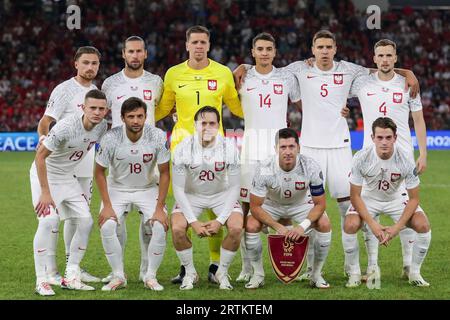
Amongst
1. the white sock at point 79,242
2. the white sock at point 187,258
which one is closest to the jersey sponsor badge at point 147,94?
the white sock at point 79,242

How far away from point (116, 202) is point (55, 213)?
0.53 m

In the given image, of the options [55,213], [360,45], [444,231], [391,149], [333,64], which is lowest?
[444,231]

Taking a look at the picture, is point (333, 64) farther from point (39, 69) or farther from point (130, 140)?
point (39, 69)

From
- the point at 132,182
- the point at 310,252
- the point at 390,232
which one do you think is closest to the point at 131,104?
the point at 132,182

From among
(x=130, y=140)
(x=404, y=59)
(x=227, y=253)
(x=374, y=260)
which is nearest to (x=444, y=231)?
(x=374, y=260)

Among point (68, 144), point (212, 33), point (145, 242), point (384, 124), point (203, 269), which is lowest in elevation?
point (203, 269)

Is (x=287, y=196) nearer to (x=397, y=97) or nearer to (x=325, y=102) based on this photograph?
(x=325, y=102)

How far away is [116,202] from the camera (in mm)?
7273

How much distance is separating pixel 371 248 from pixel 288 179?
1030 mm

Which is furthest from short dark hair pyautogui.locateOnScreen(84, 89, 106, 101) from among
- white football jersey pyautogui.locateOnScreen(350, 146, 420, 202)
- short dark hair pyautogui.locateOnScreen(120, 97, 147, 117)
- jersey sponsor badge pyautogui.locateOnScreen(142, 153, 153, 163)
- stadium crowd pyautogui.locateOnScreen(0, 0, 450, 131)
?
stadium crowd pyautogui.locateOnScreen(0, 0, 450, 131)

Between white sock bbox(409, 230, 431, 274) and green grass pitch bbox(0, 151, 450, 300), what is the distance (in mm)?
171

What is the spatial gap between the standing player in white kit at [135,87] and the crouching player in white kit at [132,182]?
34 centimetres

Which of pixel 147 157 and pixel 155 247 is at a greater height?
pixel 147 157

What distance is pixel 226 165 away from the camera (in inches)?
287
